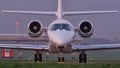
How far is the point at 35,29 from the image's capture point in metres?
33.3

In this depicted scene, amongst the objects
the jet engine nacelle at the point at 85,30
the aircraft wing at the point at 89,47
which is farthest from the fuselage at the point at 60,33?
the aircraft wing at the point at 89,47

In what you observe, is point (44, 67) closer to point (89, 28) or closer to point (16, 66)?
point (16, 66)

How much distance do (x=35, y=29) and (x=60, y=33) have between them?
289 centimetres

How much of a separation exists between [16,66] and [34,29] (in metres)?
10.8

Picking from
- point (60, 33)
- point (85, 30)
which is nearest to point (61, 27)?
point (60, 33)

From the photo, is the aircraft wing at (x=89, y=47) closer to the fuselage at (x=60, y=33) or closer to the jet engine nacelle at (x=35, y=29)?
the fuselage at (x=60, y=33)

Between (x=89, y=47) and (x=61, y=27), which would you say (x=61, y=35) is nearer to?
(x=61, y=27)

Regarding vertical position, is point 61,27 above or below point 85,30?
above

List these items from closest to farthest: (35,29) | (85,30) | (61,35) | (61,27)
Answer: (61,35) < (61,27) < (85,30) < (35,29)

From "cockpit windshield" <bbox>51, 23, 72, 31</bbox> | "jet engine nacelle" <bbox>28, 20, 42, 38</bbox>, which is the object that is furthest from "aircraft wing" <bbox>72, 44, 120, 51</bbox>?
"jet engine nacelle" <bbox>28, 20, 42, 38</bbox>

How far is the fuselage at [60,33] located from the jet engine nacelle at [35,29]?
106 cm

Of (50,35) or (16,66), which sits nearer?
(16,66)

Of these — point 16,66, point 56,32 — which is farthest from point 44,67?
point 56,32

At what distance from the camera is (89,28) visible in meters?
33.2
